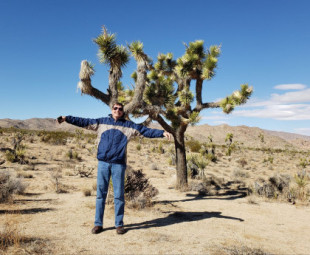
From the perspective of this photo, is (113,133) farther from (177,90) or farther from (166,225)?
(177,90)

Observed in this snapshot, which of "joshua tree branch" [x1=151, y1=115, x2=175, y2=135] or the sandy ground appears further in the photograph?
"joshua tree branch" [x1=151, y1=115, x2=175, y2=135]

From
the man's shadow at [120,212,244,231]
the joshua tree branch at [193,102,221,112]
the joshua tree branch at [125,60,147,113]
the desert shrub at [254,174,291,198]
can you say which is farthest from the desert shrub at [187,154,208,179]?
the joshua tree branch at [125,60,147,113]

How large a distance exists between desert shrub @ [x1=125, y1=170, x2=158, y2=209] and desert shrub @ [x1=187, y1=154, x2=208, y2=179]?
5.59 meters

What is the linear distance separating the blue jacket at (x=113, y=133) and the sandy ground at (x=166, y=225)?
4.67 ft

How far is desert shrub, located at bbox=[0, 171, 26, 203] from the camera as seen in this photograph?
240 inches

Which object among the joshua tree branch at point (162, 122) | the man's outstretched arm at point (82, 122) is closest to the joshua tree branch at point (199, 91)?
the joshua tree branch at point (162, 122)

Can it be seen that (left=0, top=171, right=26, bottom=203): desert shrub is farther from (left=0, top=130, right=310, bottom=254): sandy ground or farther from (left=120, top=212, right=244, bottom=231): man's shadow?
(left=120, top=212, right=244, bottom=231): man's shadow

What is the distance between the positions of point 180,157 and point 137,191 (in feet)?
11.1

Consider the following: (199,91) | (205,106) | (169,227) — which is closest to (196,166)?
(205,106)

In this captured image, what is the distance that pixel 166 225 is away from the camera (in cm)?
520

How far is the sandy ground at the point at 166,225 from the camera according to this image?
3.95 metres

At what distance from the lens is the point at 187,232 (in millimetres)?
4852

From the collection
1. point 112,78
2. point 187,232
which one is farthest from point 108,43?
Result: point 187,232

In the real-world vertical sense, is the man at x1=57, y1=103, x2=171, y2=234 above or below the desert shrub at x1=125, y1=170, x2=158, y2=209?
above
